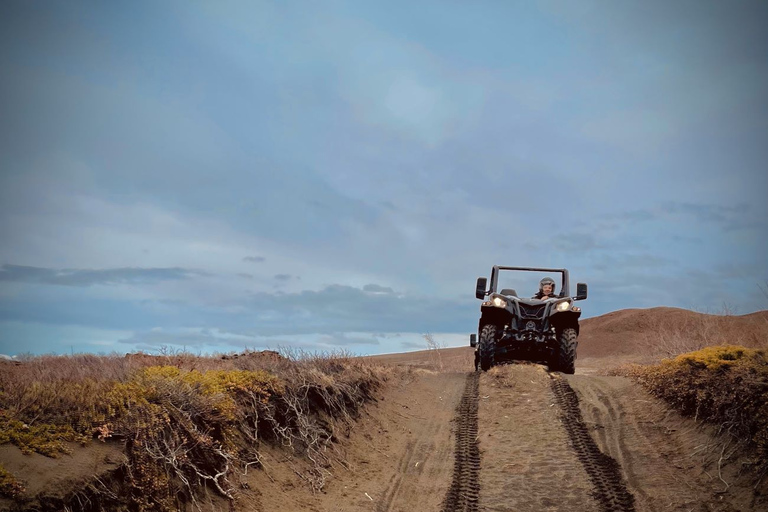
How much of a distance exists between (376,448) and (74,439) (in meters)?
5.50

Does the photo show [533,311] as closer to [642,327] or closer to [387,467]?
[387,467]

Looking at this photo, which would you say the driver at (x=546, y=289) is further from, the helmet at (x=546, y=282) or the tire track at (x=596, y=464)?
the tire track at (x=596, y=464)

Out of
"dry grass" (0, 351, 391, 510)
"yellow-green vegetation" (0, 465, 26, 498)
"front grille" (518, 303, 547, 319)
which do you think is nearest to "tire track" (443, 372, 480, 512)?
"dry grass" (0, 351, 391, 510)

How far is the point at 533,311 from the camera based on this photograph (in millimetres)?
15570

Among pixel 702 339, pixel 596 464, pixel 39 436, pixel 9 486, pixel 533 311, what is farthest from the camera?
pixel 702 339

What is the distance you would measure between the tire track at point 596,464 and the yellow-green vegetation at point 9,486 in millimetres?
6791

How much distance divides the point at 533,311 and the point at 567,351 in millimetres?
1333

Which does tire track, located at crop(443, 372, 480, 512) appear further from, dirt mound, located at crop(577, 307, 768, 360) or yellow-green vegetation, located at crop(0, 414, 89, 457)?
dirt mound, located at crop(577, 307, 768, 360)

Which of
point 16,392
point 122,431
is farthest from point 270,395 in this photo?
point 16,392

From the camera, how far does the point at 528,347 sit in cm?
1547

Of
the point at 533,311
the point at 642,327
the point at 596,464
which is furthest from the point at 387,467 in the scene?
the point at 642,327

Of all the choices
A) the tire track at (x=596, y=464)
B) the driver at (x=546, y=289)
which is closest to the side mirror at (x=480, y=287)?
the driver at (x=546, y=289)

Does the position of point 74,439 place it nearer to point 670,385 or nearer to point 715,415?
point 715,415

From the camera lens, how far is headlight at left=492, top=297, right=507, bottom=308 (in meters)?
15.3
